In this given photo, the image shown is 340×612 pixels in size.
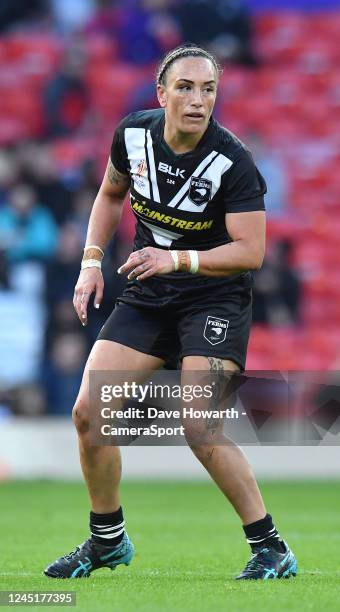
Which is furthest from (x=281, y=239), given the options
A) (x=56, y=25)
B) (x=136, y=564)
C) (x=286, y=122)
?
(x=136, y=564)

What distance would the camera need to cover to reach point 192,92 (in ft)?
18.7

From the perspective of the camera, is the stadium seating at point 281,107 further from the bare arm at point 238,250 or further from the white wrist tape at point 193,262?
the white wrist tape at point 193,262

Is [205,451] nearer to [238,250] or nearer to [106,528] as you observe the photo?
[106,528]

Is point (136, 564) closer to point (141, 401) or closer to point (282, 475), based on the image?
point (141, 401)

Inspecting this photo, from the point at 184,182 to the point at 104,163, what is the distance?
991cm

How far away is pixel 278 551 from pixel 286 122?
37.0ft

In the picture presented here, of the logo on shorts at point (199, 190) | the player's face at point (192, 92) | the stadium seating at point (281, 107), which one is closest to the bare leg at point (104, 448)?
the logo on shorts at point (199, 190)

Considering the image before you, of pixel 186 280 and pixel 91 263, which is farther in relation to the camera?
pixel 91 263

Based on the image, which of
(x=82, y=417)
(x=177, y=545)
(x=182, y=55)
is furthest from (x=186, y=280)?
(x=177, y=545)

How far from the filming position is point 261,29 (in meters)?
17.0

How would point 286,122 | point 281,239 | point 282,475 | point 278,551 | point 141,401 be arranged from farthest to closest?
point 286,122, point 281,239, point 282,475, point 141,401, point 278,551

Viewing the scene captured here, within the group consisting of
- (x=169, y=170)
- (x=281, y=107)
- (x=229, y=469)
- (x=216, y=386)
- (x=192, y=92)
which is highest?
(x=281, y=107)

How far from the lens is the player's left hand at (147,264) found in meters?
5.47

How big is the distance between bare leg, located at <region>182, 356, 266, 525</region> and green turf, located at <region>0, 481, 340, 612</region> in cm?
35
